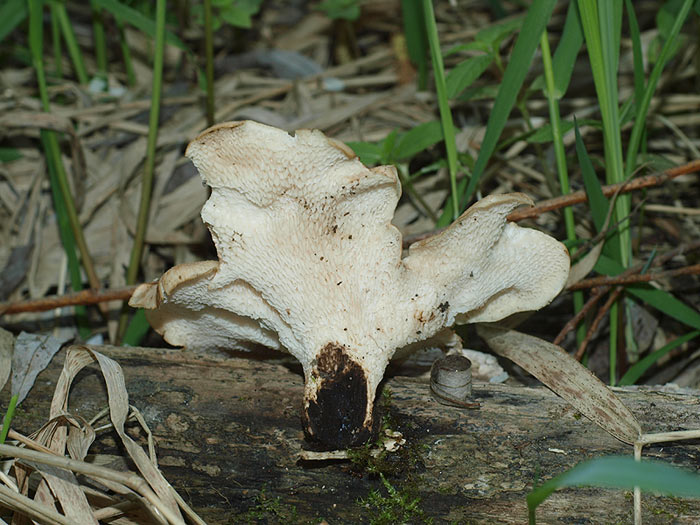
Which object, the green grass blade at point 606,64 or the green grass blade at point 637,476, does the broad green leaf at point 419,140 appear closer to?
the green grass blade at point 606,64

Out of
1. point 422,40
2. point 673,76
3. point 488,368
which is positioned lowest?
point 488,368

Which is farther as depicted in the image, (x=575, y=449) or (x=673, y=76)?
(x=673, y=76)

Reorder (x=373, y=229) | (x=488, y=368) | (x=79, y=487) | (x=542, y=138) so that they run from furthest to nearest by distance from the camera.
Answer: (x=542, y=138) → (x=488, y=368) → (x=373, y=229) → (x=79, y=487)

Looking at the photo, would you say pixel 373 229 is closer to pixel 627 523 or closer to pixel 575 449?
pixel 575 449

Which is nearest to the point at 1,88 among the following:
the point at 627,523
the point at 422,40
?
the point at 422,40

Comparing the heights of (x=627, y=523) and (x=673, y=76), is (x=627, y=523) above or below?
below

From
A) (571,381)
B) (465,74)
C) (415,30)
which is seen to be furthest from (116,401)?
(415,30)

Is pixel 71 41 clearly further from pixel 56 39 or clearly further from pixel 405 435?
pixel 405 435

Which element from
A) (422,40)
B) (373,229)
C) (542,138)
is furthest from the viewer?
(422,40)
